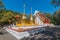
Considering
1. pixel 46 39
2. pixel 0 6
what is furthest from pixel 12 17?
pixel 46 39

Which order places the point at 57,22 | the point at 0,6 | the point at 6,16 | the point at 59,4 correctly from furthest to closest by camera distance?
the point at 6,16 < the point at 57,22 < the point at 0,6 < the point at 59,4

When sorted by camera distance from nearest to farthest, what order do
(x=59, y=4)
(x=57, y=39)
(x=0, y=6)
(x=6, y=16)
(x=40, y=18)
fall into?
(x=57, y=39) → (x=59, y=4) → (x=0, y=6) → (x=40, y=18) → (x=6, y=16)

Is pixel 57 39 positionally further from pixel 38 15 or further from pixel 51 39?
pixel 38 15

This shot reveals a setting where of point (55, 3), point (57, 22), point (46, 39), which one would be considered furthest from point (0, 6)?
point (57, 22)

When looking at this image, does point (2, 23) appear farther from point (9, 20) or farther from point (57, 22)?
point (57, 22)

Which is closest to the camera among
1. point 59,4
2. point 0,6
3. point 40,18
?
point 59,4

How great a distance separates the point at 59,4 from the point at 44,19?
18753 millimetres

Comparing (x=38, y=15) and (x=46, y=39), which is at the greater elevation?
(x=38, y=15)

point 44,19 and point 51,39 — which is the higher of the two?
point 44,19

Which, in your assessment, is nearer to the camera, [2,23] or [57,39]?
[57,39]

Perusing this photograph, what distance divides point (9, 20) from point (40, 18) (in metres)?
16.6

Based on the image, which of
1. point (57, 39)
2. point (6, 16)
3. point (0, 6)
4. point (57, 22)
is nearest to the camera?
point (57, 39)

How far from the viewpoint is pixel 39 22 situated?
3234cm

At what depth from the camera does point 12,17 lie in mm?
45906
